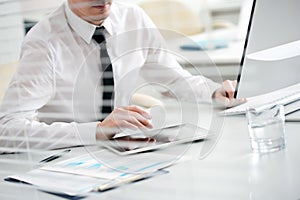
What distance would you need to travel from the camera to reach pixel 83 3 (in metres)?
1.71

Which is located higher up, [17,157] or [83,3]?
[83,3]

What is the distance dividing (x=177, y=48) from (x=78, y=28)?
31.3 inches

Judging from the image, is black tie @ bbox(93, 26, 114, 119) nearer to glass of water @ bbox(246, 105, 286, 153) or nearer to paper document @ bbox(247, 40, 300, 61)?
paper document @ bbox(247, 40, 300, 61)

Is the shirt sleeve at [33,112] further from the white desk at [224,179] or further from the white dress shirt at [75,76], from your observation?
the white desk at [224,179]

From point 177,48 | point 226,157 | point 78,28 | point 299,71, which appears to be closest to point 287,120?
point 299,71

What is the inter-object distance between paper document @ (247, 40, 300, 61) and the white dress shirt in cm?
30

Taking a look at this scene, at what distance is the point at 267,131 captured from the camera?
3.87 ft

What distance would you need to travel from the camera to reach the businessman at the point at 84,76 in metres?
1.56

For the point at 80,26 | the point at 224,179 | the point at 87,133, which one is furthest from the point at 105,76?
the point at 224,179

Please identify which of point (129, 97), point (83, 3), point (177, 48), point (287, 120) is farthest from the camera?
point (177, 48)

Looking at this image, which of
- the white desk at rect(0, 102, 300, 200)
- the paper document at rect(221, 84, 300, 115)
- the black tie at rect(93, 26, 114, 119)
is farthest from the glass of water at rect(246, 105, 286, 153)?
the black tie at rect(93, 26, 114, 119)

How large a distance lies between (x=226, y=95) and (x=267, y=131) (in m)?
0.44

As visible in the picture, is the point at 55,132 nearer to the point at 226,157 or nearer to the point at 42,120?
the point at 42,120

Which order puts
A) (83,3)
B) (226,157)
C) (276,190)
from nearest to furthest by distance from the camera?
(276,190), (226,157), (83,3)
